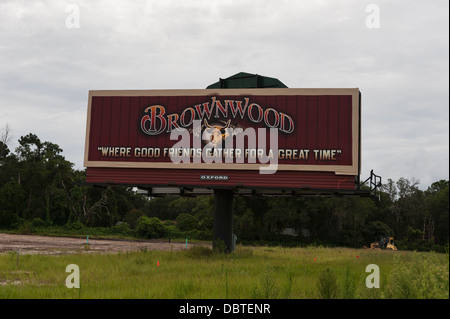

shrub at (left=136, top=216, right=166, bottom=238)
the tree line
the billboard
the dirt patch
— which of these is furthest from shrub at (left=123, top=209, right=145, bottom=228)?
the billboard

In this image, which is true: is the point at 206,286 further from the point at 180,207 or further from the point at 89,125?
the point at 180,207

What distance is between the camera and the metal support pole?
76.9 feet

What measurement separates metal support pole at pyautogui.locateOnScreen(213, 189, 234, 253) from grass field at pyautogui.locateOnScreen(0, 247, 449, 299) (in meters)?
2.46

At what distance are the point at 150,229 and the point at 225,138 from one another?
31417 millimetres

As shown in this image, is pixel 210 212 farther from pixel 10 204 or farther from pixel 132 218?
pixel 10 204

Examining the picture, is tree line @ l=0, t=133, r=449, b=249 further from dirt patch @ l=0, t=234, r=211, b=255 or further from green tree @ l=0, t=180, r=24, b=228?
dirt patch @ l=0, t=234, r=211, b=255

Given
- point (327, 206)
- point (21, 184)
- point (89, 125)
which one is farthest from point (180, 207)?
point (89, 125)

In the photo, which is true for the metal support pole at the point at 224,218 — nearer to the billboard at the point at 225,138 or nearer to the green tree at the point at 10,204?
the billboard at the point at 225,138

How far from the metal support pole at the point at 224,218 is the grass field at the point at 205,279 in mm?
2459

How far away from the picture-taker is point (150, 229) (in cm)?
5103

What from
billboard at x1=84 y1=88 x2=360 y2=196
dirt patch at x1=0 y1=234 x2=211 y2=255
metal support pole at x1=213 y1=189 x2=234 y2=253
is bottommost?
dirt patch at x1=0 y1=234 x2=211 y2=255

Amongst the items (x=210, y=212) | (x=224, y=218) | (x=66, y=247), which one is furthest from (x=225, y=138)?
(x=210, y=212)
